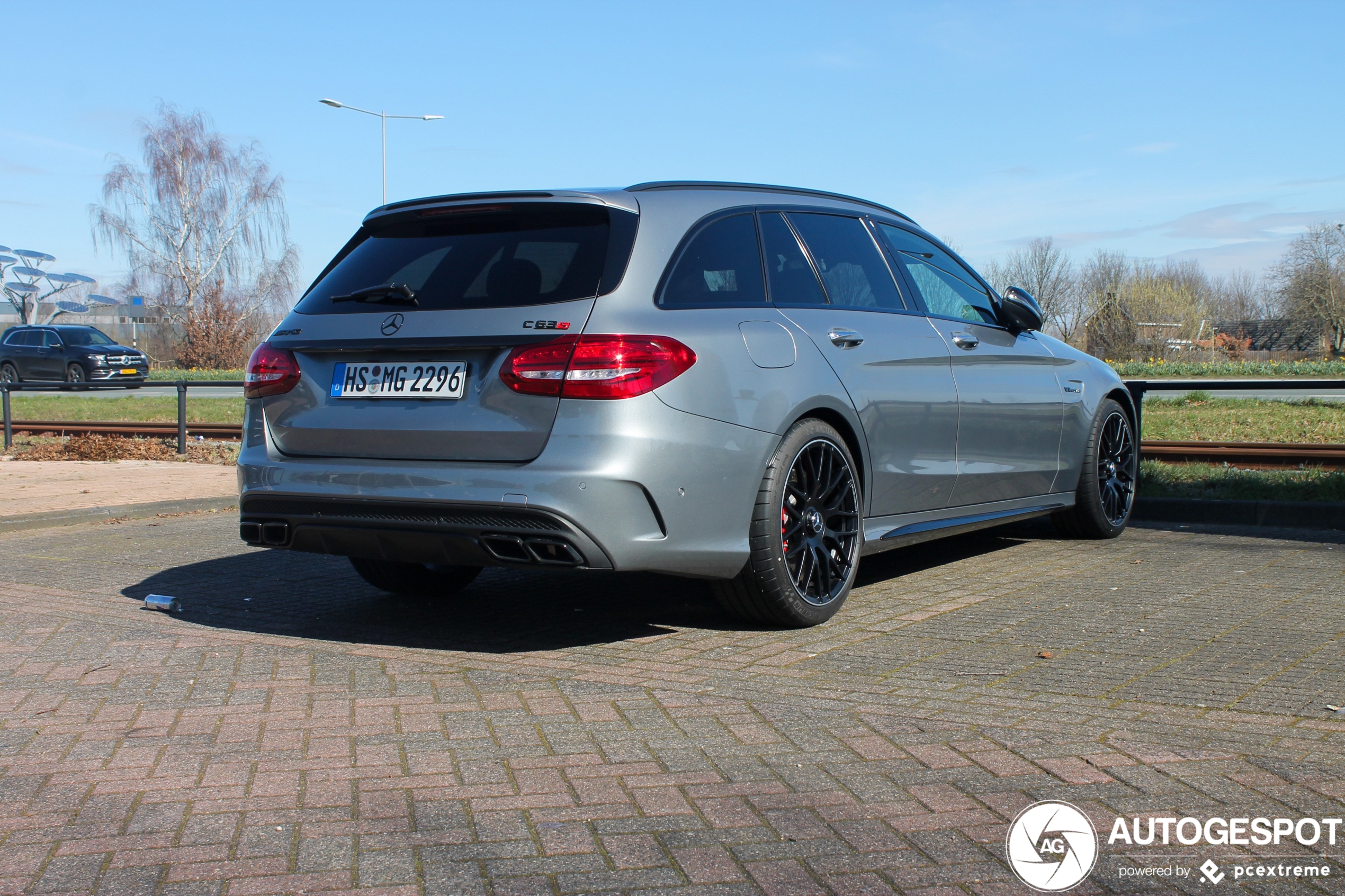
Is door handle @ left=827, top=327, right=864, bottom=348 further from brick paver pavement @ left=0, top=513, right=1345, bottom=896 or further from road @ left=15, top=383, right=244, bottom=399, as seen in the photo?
road @ left=15, top=383, right=244, bottom=399

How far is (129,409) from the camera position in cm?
2500

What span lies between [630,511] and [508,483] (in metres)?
0.43

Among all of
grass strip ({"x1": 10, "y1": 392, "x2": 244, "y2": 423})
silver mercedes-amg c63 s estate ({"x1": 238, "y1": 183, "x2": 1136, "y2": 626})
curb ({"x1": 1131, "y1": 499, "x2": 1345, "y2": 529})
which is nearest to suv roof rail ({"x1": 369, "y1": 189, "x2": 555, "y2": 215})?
silver mercedes-amg c63 s estate ({"x1": 238, "y1": 183, "x2": 1136, "y2": 626})

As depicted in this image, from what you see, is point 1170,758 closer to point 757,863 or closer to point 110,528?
point 757,863

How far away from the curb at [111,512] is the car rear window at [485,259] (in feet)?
15.7

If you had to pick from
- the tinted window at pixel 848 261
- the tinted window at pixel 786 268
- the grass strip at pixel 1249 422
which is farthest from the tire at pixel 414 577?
the grass strip at pixel 1249 422

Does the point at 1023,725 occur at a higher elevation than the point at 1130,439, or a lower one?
lower

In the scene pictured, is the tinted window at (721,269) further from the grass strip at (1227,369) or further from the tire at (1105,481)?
the grass strip at (1227,369)

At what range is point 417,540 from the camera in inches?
173

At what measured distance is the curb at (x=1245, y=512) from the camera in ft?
26.1

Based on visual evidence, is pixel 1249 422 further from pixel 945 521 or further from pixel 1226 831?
pixel 1226 831

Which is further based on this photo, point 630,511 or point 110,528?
point 110,528

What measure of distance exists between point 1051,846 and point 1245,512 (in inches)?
246

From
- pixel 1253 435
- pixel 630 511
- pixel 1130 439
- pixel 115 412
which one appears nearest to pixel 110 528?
pixel 630 511
